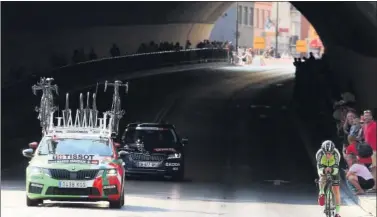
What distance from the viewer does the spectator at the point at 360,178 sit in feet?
70.3

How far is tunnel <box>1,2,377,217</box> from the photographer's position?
24406 mm

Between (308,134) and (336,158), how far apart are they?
67.4ft

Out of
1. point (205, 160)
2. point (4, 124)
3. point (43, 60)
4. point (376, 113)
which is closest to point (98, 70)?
point (43, 60)

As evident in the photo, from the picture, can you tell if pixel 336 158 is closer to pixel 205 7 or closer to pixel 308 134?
pixel 308 134

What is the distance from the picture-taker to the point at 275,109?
47312 millimetres

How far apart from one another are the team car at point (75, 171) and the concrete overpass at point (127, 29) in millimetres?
12256

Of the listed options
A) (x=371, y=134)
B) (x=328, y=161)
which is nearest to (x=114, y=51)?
(x=371, y=134)

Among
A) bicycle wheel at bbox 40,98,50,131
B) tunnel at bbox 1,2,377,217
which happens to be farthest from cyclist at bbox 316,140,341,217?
bicycle wheel at bbox 40,98,50,131

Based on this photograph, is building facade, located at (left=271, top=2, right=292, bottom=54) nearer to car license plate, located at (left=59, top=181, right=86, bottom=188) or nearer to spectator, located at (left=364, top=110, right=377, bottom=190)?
spectator, located at (left=364, top=110, right=377, bottom=190)

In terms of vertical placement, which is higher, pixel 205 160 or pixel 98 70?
pixel 98 70

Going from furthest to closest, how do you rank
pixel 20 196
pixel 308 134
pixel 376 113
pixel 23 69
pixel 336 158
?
pixel 23 69 → pixel 308 134 → pixel 376 113 → pixel 20 196 → pixel 336 158

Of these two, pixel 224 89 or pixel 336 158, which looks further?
pixel 224 89

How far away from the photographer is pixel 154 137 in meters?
27.3

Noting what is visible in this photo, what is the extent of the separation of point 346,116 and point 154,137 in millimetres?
5556
